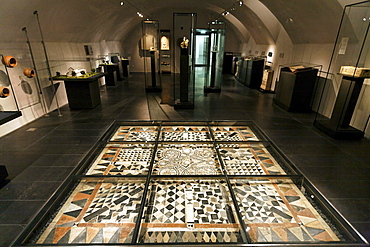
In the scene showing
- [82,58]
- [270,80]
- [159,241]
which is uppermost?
[82,58]

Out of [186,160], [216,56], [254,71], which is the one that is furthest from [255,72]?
[186,160]

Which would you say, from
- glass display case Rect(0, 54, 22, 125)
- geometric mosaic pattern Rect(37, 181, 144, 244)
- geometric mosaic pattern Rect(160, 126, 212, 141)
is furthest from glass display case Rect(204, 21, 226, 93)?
geometric mosaic pattern Rect(37, 181, 144, 244)

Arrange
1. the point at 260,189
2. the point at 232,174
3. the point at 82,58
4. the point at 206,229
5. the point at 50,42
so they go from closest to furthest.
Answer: the point at 206,229, the point at 260,189, the point at 232,174, the point at 50,42, the point at 82,58

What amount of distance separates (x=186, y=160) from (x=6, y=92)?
2944 millimetres

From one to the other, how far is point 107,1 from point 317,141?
7.32 m

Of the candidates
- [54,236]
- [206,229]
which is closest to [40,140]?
[54,236]

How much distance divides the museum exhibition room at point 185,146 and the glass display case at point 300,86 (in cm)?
4

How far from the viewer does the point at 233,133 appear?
16.0 ft

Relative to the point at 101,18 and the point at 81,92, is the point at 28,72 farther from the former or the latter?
the point at 101,18

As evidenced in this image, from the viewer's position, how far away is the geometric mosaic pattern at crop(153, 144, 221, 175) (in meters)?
3.43

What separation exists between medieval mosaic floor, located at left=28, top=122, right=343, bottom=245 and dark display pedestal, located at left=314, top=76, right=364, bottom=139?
5.61 ft

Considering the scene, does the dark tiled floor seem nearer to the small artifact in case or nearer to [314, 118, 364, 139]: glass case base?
[314, 118, 364, 139]: glass case base

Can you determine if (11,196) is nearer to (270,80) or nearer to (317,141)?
(317,141)

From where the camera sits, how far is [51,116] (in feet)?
18.9
